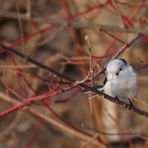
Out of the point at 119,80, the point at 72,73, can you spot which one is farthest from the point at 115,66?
the point at 72,73

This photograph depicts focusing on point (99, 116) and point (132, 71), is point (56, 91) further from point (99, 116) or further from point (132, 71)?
point (99, 116)

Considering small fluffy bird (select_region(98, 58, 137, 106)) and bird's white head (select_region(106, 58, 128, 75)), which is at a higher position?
bird's white head (select_region(106, 58, 128, 75))

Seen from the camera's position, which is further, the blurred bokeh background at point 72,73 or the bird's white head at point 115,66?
the blurred bokeh background at point 72,73

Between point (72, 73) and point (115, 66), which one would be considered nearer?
point (115, 66)

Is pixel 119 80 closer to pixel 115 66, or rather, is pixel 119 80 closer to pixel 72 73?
pixel 115 66

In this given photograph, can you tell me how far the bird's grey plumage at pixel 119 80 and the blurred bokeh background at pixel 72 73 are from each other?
2.2 inches

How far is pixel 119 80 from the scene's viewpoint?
2543 mm

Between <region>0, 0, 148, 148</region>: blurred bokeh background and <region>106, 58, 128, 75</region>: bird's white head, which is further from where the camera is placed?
<region>0, 0, 148, 148</region>: blurred bokeh background

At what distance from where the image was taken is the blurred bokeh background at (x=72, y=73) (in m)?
3.02

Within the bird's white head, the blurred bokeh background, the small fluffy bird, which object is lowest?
the blurred bokeh background

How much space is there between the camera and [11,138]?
183 inches

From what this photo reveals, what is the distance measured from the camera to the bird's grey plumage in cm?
249

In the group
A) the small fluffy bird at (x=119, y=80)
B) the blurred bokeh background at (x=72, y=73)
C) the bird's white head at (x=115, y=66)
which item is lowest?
the blurred bokeh background at (x=72, y=73)

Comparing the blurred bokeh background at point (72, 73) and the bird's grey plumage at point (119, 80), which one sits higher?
the bird's grey plumage at point (119, 80)
